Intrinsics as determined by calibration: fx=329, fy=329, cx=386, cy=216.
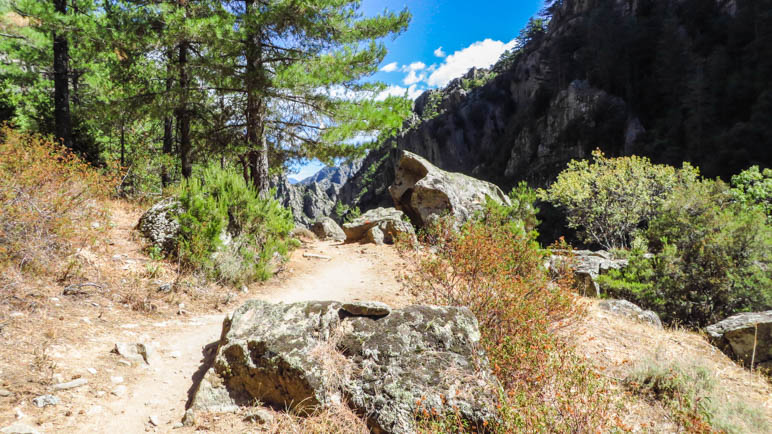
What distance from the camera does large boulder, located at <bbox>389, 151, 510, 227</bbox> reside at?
10.0 metres

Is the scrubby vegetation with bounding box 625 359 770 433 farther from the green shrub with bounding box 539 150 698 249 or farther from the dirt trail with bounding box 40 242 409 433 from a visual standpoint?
the green shrub with bounding box 539 150 698 249

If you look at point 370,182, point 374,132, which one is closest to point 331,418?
point 374,132

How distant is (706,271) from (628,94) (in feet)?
145

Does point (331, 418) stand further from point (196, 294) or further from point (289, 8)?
point (289, 8)

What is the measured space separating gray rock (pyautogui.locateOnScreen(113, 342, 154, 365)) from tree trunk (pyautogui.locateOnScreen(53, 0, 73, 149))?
9.14 metres

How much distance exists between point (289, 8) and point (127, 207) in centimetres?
609

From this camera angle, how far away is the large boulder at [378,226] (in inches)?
407

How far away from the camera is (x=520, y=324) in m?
3.35

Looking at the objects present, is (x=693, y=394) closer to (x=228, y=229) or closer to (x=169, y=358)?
(x=169, y=358)

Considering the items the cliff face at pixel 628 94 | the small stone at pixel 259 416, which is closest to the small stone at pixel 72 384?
the small stone at pixel 259 416

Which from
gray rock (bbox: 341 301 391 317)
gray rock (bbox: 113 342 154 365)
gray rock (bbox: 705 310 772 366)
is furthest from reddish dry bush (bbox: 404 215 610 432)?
gray rock (bbox: 705 310 772 366)

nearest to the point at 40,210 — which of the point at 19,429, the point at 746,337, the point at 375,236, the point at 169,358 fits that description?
the point at 169,358

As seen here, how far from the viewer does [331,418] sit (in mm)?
2400

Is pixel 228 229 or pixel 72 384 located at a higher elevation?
pixel 228 229
